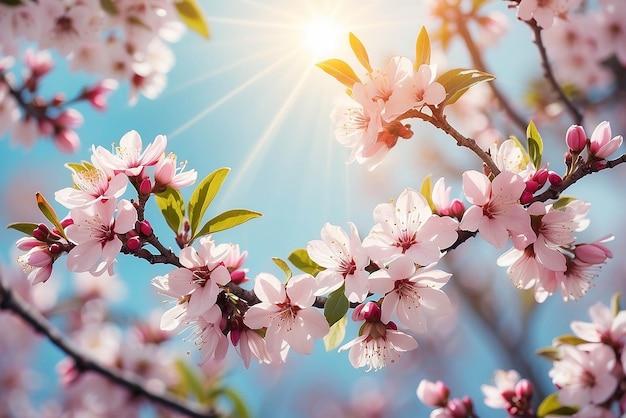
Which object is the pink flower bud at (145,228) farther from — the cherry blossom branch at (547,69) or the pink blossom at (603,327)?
the cherry blossom branch at (547,69)

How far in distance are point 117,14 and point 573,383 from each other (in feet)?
7.28

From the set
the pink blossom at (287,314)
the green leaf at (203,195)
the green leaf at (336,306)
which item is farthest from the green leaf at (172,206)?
the green leaf at (336,306)

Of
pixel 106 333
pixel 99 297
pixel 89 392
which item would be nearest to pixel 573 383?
pixel 89 392

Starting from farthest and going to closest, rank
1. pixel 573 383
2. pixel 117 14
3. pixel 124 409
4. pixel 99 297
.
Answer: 1. pixel 99 297
2. pixel 124 409
3. pixel 117 14
4. pixel 573 383

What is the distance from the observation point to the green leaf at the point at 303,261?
123 centimetres

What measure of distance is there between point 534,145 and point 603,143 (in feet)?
0.47

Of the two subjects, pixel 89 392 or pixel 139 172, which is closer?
pixel 139 172

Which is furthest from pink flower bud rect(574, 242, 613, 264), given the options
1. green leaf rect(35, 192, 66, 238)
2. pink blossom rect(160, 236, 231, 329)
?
green leaf rect(35, 192, 66, 238)

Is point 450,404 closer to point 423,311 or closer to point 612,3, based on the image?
point 423,311

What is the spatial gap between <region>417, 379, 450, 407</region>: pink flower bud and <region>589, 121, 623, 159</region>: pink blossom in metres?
0.78

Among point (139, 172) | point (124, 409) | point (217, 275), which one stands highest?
point (139, 172)

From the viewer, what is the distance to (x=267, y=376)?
7609 millimetres

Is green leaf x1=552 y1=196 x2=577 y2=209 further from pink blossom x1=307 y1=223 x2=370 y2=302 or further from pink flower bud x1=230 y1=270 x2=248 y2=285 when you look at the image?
pink flower bud x1=230 y1=270 x2=248 y2=285

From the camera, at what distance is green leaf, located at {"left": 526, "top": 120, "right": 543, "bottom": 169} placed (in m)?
1.22
